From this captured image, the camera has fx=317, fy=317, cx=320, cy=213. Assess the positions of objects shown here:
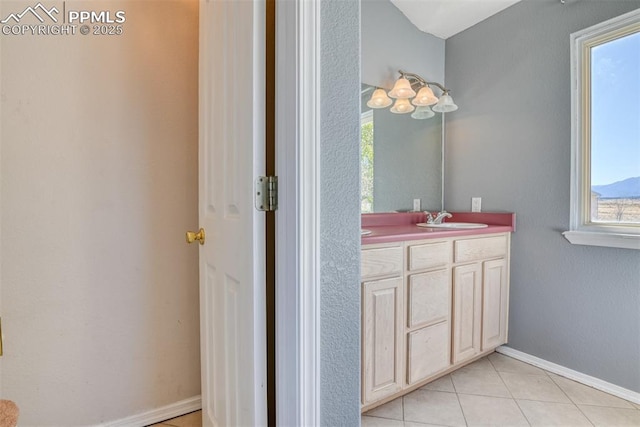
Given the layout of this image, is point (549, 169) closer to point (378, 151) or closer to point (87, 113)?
point (378, 151)

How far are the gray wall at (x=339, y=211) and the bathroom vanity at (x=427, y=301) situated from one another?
549mm

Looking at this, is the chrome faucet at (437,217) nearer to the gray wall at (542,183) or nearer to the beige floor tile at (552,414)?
the gray wall at (542,183)

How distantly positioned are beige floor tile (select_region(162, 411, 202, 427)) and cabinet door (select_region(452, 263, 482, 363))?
1.30 m

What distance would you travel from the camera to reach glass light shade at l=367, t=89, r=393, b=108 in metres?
2.07

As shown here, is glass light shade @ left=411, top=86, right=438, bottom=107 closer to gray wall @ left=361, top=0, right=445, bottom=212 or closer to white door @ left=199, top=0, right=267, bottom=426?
gray wall @ left=361, top=0, right=445, bottom=212

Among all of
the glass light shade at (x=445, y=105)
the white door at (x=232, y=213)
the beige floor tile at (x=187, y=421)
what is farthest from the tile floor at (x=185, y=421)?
the glass light shade at (x=445, y=105)

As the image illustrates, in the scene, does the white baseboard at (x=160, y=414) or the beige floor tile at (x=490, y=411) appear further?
the beige floor tile at (x=490, y=411)

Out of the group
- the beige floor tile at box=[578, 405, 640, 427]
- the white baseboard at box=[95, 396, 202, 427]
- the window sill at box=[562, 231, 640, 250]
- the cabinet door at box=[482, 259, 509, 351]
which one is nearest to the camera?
the white baseboard at box=[95, 396, 202, 427]

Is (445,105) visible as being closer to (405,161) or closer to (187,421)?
(405,161)

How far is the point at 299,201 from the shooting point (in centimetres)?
68

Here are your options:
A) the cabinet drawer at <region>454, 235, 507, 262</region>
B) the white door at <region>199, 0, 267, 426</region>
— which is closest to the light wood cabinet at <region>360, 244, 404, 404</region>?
the cabinet drawer at <region>454, 235, 507, 262</region>

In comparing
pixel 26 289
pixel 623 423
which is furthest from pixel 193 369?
pixel 623 423

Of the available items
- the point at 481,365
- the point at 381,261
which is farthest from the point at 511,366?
the point at 381,261

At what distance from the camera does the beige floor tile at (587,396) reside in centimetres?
157
